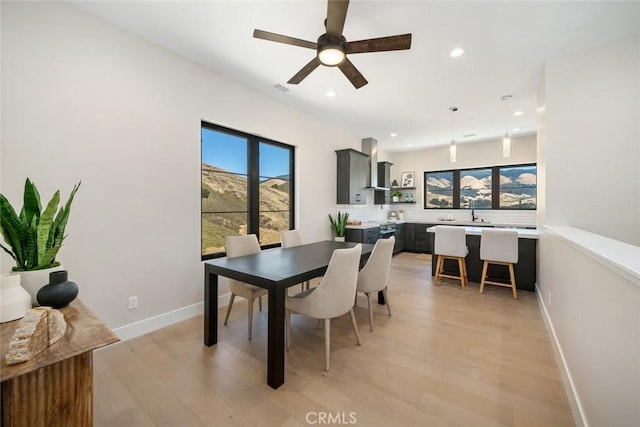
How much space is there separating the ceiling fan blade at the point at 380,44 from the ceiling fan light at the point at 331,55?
0.10 metres

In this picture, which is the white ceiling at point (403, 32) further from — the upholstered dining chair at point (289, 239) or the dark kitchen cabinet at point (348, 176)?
the upholstered dining chair at point (289, 239)

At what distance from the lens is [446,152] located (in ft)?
22.3

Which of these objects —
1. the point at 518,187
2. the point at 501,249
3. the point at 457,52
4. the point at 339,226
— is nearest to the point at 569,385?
the point at 501,249

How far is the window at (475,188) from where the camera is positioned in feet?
21.0

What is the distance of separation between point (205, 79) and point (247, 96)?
0.59m

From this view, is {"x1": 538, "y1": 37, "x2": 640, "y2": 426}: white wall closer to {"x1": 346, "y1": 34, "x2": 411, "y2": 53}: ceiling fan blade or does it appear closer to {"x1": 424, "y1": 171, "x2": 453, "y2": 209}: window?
{"x1": 346, "y1": 34, "x2": 411, "y2": 53}: ceiling fan blade

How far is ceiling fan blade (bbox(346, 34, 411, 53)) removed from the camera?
1852 millimetres

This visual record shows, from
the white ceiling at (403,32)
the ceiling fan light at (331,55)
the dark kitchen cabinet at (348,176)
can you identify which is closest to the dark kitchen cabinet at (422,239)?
the dark kitchen cabinet at (348,176)

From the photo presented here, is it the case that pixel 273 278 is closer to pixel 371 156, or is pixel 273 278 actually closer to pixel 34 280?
pixel 34 280

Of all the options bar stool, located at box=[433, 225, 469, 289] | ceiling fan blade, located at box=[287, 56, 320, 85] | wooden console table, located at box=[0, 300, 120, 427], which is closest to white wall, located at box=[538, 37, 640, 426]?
bar stool, located at box=[433, 225, 469, 289]

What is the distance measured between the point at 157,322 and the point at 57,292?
64.1 inches

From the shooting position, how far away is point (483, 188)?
646 centimetres

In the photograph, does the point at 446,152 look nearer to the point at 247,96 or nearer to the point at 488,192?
the point at 488,192

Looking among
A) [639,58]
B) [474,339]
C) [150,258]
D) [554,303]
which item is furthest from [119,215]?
[639,58]
